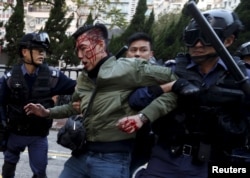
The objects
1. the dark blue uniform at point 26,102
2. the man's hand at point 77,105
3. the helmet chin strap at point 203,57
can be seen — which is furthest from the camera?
the dark blue uniform at point 26,102

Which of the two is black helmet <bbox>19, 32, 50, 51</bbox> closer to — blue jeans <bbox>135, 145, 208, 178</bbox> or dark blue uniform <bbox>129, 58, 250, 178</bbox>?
dark blue uniform <bbox>129, 58, 250, 178</bbox>

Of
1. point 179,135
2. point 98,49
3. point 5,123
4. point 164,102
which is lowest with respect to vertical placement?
point 5,123

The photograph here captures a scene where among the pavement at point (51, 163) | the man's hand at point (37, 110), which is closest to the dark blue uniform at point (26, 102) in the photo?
the man's hand at point (37, 110)

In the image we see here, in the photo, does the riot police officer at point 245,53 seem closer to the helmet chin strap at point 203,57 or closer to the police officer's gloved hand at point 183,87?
the helmet chin strap at point 203,57

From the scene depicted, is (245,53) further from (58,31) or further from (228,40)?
(58,31)

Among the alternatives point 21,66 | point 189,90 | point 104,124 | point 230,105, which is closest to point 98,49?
point 104,124

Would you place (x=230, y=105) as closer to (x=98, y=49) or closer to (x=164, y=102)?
(x=164, y=102)

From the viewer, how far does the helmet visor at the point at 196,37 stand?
7.80 feet

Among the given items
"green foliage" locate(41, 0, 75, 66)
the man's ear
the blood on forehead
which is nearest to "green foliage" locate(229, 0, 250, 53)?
"green foliage" locate(41, 0, 75, 66)

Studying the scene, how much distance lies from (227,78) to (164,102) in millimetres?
362

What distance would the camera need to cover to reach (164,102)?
236cm

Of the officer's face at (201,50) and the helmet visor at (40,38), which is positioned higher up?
the officer's face at (201,50)

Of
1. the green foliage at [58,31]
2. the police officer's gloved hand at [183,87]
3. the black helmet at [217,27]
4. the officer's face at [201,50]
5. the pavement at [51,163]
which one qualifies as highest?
the black helmet at [217,27]

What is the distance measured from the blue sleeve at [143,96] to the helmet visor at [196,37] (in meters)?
0.31
